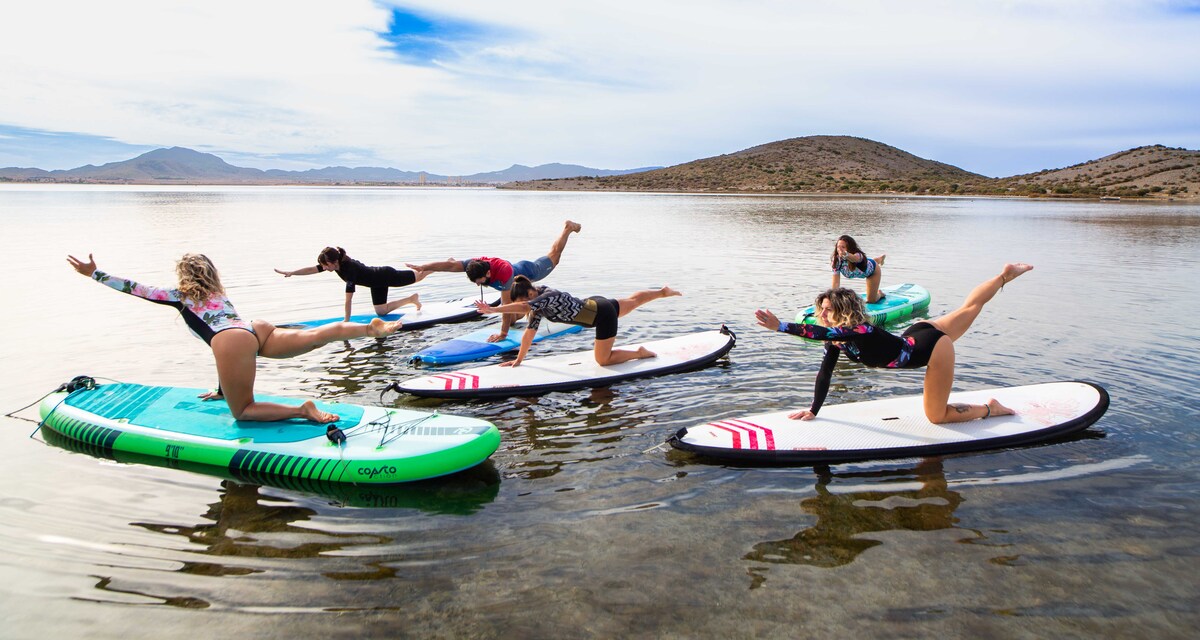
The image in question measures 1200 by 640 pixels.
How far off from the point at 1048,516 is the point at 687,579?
11.7 ft

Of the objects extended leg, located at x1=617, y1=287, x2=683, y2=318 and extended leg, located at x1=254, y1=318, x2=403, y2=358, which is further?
extended leg, located at x1=617, y1=287, x2=683, y2=318

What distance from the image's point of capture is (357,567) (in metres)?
5.44

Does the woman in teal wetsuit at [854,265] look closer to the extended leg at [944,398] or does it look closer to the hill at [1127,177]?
the extended leg at [944,398]

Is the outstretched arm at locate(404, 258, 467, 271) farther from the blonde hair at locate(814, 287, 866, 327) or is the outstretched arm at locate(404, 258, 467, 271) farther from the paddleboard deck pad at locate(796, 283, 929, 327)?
the blonde hair at locate(814, 287, 866, 327)

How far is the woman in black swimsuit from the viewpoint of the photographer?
44.2 ft

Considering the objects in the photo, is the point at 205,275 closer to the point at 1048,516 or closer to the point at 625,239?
the point at 1048,516

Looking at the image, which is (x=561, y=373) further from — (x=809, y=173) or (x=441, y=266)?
→ (x=809, y=173)

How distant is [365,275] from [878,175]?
117 m

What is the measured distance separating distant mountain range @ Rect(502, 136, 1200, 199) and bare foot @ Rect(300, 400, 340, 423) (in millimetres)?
87467

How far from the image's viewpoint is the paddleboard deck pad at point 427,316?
14125mm

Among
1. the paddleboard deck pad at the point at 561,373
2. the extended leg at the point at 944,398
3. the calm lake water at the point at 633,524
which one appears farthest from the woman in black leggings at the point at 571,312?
the extended leg at the point at 944,398

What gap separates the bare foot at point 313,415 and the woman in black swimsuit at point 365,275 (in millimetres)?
5933

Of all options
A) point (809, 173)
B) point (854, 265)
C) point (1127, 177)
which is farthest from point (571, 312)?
point (809, 173)

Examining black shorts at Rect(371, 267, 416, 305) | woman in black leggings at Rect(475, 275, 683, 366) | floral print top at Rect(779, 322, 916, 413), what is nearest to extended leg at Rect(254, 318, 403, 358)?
woman in black leggings at Rect(475, 275, 683, 366)
